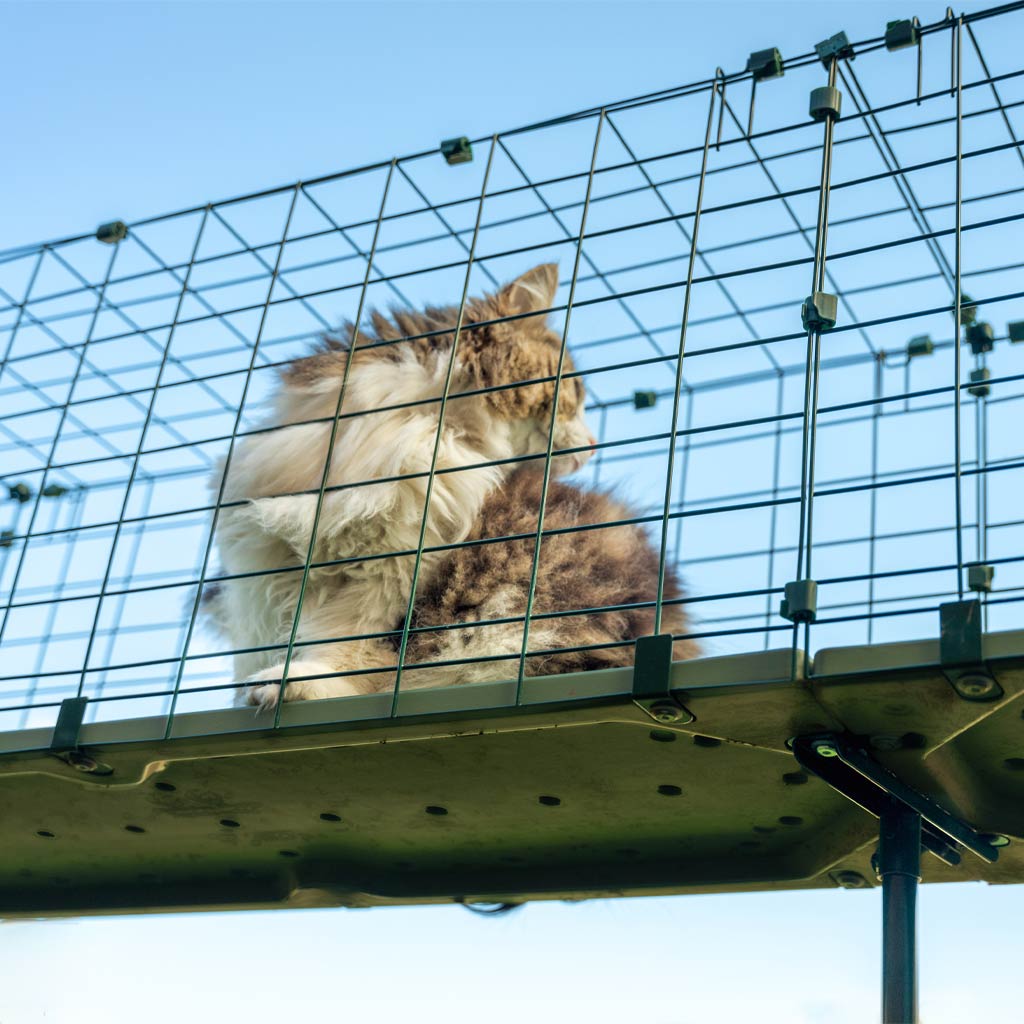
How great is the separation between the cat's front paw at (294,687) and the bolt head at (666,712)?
552mm

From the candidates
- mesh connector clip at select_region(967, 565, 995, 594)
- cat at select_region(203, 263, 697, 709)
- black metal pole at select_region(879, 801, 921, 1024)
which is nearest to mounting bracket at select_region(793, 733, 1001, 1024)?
black metal pole at select_region(879, 801, 921, 1024)

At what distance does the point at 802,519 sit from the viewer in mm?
1737

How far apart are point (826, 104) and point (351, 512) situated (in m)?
1.27

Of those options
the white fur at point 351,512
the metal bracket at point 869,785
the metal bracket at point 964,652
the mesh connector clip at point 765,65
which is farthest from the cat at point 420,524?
the metal bracket at point 964,652

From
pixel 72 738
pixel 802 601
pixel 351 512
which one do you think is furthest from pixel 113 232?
pixel 802 601

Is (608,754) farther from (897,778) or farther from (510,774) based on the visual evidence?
(897,778)

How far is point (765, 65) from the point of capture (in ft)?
7.37

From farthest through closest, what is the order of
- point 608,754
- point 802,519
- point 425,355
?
1. point 425,355
2. point 608,754
3. point 802,519

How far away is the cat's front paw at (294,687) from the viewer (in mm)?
2225

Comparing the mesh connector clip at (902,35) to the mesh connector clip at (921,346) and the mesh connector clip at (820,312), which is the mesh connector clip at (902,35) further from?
the mesh connector clip at (921,346)

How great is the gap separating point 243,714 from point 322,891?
56 centimetres

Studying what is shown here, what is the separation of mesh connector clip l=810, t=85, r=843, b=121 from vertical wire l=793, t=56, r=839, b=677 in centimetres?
2

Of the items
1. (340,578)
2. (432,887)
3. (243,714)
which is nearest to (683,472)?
(340,578)

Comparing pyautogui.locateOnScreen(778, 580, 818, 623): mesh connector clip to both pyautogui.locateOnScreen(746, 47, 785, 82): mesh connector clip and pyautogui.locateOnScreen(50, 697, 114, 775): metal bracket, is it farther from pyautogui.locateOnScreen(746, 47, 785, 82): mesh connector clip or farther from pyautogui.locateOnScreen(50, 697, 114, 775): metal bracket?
pyautogui.locateOnScreen(50, 697, 114, 775): metal bracket
